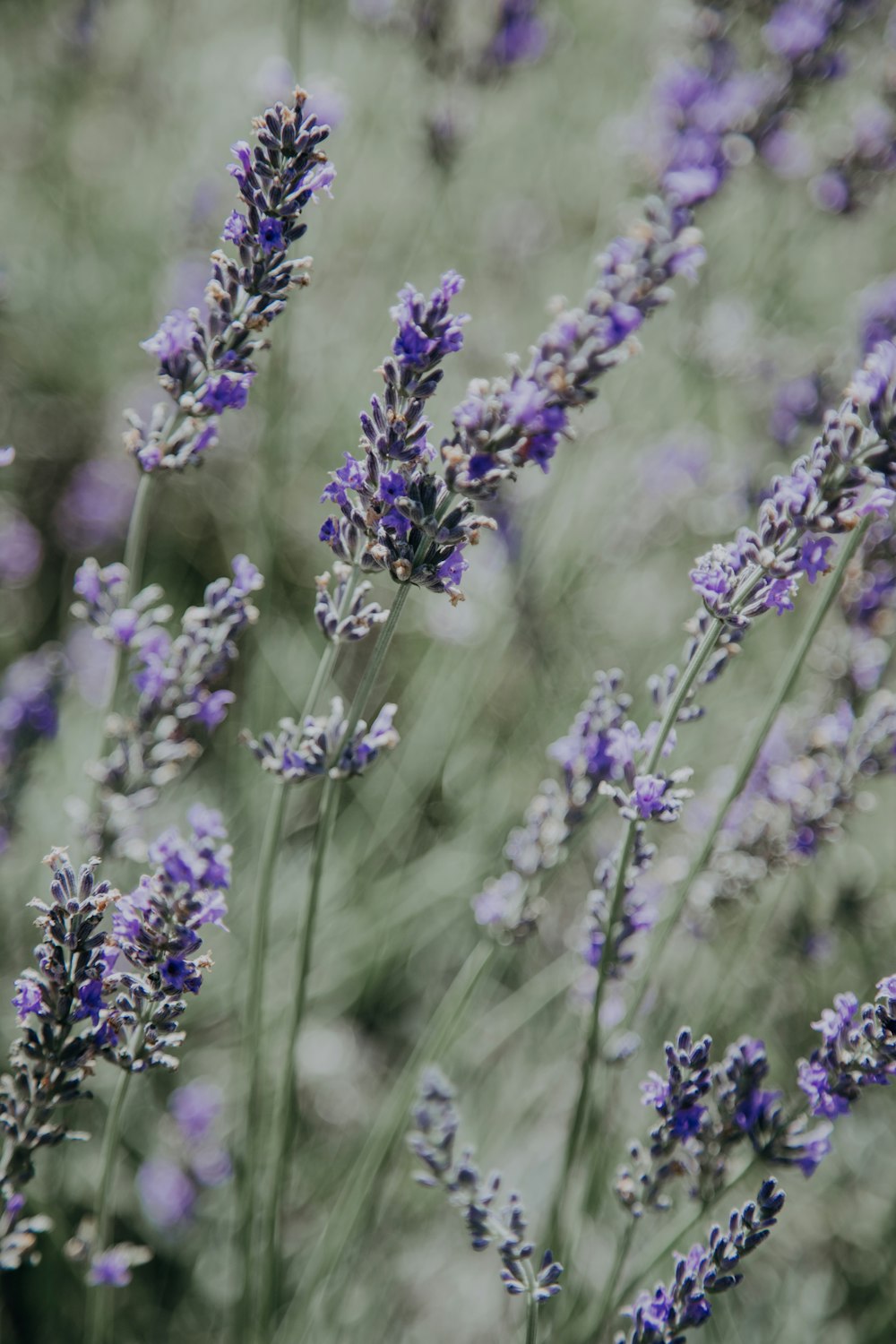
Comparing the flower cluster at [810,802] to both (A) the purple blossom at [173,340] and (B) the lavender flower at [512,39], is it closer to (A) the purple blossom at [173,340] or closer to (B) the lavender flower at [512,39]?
(A) the purple blossom at [173,340]

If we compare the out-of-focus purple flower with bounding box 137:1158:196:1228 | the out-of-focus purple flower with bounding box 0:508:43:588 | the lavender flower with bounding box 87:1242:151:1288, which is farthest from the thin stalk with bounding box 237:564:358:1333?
the out-of-focus purple flower with bounding box 0:508:43:588

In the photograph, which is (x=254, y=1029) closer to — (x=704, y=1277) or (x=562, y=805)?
(x=562, y=805)

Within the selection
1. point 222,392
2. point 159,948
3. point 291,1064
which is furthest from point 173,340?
point 291,1064

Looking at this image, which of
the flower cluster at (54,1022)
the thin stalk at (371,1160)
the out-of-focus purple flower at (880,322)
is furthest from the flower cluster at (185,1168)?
the out-of-focus purple flower at (880,322)

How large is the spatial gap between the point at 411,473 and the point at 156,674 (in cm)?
64

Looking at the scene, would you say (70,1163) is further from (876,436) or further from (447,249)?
(447,249)

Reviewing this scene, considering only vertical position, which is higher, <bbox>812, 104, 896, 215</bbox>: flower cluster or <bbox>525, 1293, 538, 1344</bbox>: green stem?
<bbox>812, 104, 896, 215</bbox>: flower cluster

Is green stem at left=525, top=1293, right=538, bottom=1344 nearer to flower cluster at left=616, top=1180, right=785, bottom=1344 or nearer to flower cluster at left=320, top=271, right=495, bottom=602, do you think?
flower cluster at left=616, top=1180, right=785, bottom=1344

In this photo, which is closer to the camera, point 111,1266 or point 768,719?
point 768,719

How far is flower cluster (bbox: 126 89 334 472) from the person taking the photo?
1254 millimetres

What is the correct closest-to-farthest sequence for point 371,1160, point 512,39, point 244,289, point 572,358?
point 572,358, point 244,289, point 371,1160, point 512,39

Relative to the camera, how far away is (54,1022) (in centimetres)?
124

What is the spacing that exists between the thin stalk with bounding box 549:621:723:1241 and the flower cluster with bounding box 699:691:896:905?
54 centimetres

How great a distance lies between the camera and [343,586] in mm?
1431
